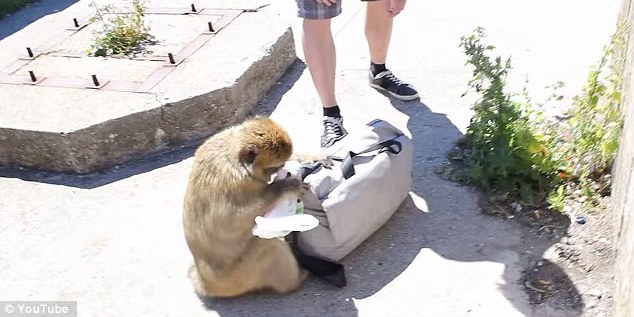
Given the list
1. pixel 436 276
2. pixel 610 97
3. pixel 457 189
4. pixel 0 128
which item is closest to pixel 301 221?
pixel 436 276

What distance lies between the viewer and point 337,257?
3.05 m

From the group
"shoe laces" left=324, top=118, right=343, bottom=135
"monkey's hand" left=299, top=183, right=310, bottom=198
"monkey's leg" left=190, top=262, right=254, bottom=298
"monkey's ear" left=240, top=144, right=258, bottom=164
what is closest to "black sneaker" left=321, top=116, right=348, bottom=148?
"shoe laces" left=324, top=118, right=343, bottom=135

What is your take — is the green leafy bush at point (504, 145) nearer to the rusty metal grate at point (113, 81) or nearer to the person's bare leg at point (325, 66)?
the person's bare leg at point (325, 66)

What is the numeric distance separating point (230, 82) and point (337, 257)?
163cm

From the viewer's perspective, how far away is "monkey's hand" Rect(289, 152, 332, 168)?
3.10 m

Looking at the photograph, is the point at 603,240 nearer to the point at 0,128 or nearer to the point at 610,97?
the point at 610,97

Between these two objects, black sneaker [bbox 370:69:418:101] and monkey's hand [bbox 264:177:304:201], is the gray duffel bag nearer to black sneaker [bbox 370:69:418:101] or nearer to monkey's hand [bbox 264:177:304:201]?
monkey's hand [bbox 264:177:304:201]

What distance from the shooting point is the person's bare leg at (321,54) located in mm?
3678

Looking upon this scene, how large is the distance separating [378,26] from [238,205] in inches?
74.3

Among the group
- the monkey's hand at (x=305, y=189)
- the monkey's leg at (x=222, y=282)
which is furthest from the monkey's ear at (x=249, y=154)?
the monkey's leg at (x=222, y=282)

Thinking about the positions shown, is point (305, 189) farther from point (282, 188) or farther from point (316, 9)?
point (316, 9)

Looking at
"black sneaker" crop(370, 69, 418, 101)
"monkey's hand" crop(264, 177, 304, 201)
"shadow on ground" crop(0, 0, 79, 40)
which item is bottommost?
"black sneaker" crop(370, 69, 418, 101)

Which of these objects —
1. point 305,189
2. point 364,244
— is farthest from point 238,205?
point 364,244

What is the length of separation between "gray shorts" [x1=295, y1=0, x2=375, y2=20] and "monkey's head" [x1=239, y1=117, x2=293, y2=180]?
99 centimetres
